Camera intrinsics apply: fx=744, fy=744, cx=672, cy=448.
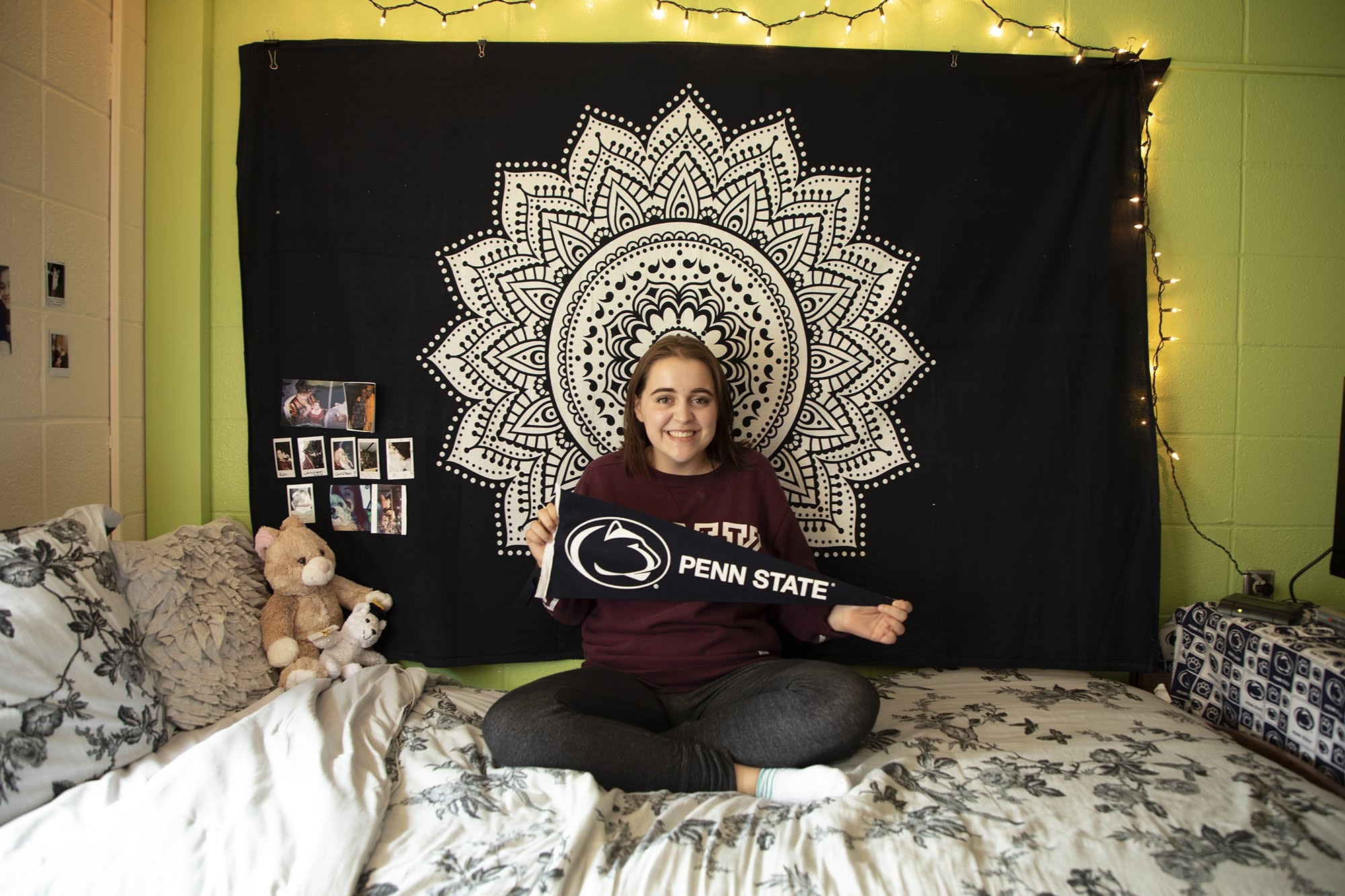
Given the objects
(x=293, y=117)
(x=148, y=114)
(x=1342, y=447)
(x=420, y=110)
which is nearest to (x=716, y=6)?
(x=420, y=110)

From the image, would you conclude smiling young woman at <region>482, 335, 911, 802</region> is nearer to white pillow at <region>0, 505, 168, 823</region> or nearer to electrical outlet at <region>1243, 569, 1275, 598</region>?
white pillow at <region>0, 505, 168, 823</region>

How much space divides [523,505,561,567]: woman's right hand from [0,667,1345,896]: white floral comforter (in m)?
0.41

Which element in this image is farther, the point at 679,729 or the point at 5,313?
the point at 5,313

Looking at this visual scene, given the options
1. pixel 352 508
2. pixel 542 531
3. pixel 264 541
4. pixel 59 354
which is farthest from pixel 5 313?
pixel 542 531

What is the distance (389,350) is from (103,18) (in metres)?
1.08

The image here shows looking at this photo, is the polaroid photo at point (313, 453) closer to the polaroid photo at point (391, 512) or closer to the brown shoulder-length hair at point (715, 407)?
the polaroid photo at point (391, 512)

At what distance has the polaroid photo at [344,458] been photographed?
1943 mm

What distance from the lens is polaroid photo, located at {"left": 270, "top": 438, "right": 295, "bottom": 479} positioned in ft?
6.40

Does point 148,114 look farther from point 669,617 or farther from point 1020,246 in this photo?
point 1020,246

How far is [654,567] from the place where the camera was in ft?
5.30

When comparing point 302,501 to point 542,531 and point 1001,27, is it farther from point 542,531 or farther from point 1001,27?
point 1001,27

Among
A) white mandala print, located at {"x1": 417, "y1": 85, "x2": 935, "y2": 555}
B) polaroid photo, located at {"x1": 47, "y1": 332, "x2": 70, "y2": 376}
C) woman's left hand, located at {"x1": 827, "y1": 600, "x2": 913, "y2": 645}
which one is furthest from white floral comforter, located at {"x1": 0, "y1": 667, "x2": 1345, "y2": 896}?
polaroid photo, located at {"x1": 47, "y1": 332, "x2": 70, "y2": 376}

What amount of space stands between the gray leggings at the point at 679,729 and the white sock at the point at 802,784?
47 mm

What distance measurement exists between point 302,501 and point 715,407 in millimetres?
1118
